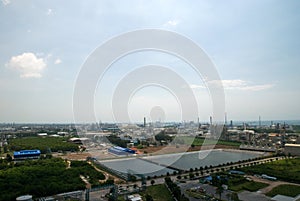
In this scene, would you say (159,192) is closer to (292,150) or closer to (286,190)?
(286,190)

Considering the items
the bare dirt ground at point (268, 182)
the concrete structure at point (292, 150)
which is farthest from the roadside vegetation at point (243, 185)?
the concrete structure at point (292, 150)

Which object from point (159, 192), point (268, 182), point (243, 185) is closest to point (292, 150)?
point (268, 182)

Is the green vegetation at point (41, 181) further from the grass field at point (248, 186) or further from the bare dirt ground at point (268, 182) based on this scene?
the bare dirt ground at point (268, 182)

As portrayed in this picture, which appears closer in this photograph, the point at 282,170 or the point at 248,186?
the point at 248,186

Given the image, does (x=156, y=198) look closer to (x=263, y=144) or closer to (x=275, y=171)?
(x=275, y=171)

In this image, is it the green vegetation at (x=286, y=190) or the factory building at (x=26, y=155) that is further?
the factory building at (x=26, y=155)

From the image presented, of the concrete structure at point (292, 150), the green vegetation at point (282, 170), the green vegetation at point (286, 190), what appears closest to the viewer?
the green vegetation at point (286, 190)

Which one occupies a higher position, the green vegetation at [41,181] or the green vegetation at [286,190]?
the green vegetation at [41,181]

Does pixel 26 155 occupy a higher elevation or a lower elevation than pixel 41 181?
lower
